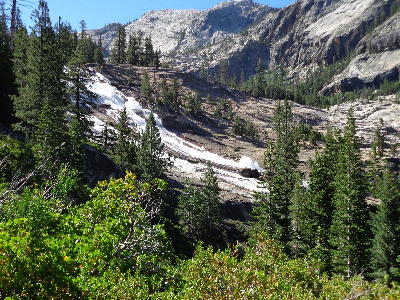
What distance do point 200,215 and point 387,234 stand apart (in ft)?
60.1

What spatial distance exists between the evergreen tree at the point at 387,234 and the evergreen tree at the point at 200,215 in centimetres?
1634

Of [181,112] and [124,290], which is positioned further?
[181,112]

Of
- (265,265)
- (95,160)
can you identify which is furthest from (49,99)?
(265,265)

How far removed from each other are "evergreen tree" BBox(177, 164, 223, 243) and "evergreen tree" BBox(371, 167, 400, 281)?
16.3 m

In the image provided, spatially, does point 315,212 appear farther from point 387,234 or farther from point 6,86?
point 6,86

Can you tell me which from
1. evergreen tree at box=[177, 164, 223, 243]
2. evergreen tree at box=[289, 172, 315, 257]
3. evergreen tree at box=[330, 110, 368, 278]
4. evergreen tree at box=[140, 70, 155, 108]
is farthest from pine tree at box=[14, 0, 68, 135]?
evergreen tree at box=[140, 70, 155, 108]

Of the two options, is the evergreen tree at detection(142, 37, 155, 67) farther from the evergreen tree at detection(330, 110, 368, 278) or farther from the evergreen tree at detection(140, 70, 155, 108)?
the evergreen tree at detection(330, 110, 368, 278)

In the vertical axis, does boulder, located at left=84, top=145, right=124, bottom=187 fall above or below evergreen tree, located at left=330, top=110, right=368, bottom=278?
above

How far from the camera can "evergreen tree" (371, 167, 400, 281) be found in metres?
27.4

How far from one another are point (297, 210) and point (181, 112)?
57.5 meters

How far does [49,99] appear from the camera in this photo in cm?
2967

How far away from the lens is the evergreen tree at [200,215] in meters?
35.3

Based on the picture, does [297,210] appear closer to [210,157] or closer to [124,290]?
[124,290]

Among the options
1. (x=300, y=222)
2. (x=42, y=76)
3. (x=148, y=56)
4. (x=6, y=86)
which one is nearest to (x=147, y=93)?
(x=148, y=56)
